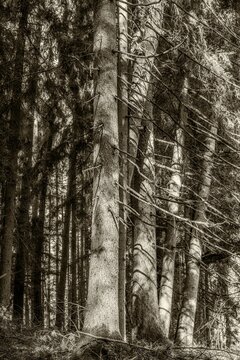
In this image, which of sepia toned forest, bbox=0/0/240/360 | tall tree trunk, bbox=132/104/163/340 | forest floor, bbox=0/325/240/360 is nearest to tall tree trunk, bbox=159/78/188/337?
sepia toned forest, bbox=0/0/240/360

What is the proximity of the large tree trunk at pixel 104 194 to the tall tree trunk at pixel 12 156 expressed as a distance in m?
4.16

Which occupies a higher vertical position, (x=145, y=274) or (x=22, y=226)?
(x=22, y=226)

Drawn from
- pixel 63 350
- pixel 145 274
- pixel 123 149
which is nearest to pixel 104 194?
pixel 123 149

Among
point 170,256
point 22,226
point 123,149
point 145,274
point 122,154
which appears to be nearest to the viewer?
point 122,154

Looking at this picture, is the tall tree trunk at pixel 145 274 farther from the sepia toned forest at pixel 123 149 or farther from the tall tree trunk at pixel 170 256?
the tall tree trunk at pixel 170 256

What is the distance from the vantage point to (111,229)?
558 centimetres

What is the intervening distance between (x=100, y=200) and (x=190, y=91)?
6.40 m

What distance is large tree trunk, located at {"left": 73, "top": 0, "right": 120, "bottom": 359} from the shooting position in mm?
5246

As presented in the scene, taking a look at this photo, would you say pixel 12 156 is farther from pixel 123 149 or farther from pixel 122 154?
pixel 122 154

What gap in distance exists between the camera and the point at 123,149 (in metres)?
7.17

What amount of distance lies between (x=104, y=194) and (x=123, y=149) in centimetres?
165

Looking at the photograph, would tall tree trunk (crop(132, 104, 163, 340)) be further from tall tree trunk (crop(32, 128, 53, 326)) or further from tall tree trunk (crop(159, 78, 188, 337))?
tall tree trunk (crop(32, 128, 53, 326))

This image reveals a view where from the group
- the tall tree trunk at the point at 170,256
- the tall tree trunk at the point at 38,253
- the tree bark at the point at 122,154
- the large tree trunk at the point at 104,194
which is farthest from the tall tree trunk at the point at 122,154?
the tall tree trunk at the point at 38,253

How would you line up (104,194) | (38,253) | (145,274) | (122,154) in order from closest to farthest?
(104,194) → (122,154) → (145,274) → (38,253)
